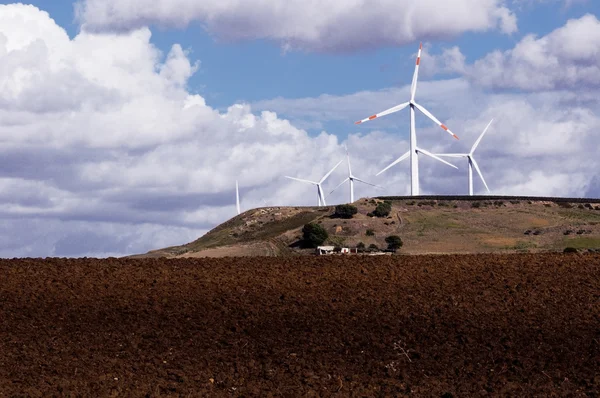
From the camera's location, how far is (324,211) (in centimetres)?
14388

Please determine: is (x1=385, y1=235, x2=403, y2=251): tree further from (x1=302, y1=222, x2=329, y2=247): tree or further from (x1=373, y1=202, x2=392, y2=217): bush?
(x1=373, y1=202, x2=392, y2=217): bush

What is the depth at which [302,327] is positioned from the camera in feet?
84.1

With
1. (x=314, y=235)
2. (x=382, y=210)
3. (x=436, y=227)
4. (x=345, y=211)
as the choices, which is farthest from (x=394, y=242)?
(x=345, y=211)

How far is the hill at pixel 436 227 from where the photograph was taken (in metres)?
110

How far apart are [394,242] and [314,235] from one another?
10350 millimetres

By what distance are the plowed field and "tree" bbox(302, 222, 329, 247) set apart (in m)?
80.7

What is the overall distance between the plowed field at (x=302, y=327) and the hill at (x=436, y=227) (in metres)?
Result: 72.5

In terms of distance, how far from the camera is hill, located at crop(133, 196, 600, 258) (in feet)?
362

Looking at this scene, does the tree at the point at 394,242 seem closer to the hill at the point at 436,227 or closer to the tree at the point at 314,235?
the hill at the point at 436,227

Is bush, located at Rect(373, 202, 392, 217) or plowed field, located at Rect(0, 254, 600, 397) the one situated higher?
bush, located at Rect(373, 202, 392, 217)

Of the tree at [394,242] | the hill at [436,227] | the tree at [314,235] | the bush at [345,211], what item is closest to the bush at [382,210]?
the hill at [436,227]

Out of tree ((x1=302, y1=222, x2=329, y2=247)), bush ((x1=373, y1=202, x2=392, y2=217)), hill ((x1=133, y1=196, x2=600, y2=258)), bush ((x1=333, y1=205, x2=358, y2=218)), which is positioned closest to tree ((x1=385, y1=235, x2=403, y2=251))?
hill ((x1=133, y1=196, x2=600, y2=258))

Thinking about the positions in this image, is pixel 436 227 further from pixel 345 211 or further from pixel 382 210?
pixel 345 211

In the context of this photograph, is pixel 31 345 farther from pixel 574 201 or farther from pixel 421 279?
pixel 574 201
